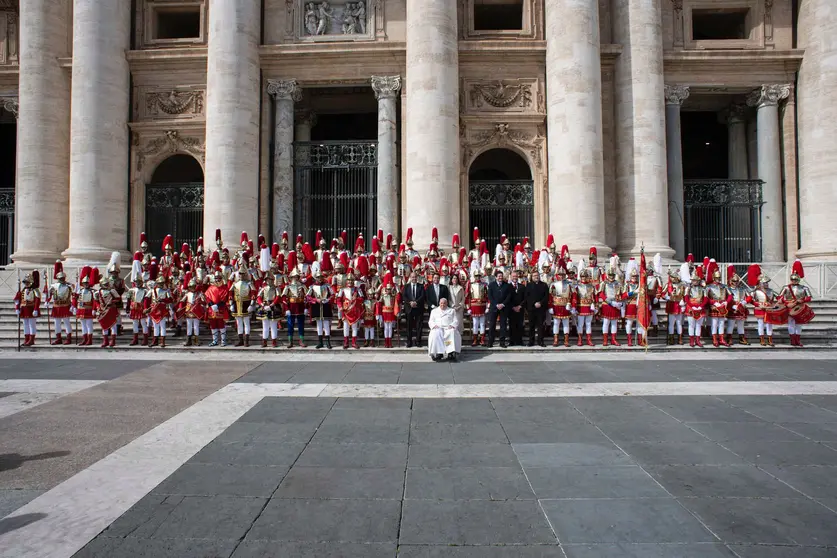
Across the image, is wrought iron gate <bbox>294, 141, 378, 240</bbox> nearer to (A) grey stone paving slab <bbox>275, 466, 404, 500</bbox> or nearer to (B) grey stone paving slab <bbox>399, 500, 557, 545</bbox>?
(A) grey stone paving slab <bbox>275, 466, 404, 500</bbox>

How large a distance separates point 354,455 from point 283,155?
52.0ft

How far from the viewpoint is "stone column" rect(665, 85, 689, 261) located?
60.1ft

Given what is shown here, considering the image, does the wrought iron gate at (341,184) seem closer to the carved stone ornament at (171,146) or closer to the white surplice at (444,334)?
the carved stone ornament at (171,146)

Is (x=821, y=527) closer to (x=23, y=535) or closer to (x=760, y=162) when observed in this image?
(x=23, y=535)

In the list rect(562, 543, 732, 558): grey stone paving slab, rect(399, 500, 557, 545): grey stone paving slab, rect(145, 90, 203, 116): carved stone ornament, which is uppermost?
rect(145, 90, 203, 116): carved stone ornament

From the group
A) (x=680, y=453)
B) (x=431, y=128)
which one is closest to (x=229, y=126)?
(x=431, y=128)

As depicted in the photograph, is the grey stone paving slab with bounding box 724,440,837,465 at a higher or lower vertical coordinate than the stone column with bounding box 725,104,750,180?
lower

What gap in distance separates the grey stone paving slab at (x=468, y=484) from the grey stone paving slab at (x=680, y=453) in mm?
1177

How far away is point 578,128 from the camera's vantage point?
16188mm

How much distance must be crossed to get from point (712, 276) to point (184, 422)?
1158 cm

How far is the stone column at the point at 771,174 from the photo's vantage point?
18.6 meters

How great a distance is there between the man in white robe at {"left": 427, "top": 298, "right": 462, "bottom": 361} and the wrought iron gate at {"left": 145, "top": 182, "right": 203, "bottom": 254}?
489 inches

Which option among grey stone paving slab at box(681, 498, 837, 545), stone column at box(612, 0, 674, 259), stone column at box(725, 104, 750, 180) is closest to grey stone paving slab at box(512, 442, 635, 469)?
grey stone paving slab at box(681, 498, 837, 545)

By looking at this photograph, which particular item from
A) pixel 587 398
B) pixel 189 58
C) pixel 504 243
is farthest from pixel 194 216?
pixel 587 398
